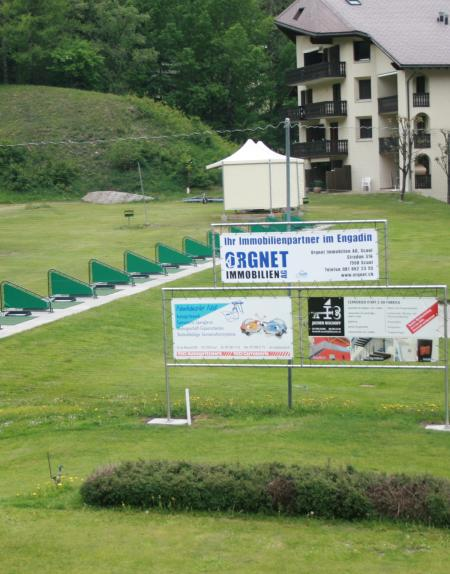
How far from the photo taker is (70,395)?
18.4 m

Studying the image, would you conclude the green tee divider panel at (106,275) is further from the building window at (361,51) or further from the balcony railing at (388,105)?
the building window at (361,51)

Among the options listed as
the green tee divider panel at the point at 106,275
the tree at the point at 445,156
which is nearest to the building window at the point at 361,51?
the tree at the point at 445,156

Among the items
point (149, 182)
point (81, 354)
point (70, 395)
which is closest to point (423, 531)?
point (70, 395)

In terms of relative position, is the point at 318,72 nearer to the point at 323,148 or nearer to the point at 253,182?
the point at 323,148

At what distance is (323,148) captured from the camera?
236 feet

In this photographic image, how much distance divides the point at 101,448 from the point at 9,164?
57.9 m

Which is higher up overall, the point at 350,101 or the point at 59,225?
the point at 350,101

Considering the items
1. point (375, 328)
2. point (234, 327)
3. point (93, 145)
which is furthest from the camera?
point (93, 145)

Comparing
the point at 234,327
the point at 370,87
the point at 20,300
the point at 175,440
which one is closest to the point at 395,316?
the point at 234,327

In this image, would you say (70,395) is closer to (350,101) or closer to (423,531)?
(423,531)

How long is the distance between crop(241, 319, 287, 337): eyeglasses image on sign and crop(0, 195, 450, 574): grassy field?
52.9 inches

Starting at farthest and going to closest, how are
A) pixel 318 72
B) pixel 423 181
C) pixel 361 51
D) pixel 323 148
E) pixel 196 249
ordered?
1. pixel 318 72
2. pixel 323 148
3. pixel 361 51
4. pixel 423 181
5. pixel 196 249

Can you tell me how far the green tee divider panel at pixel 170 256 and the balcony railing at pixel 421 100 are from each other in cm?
3331

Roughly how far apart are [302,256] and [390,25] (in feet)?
180
